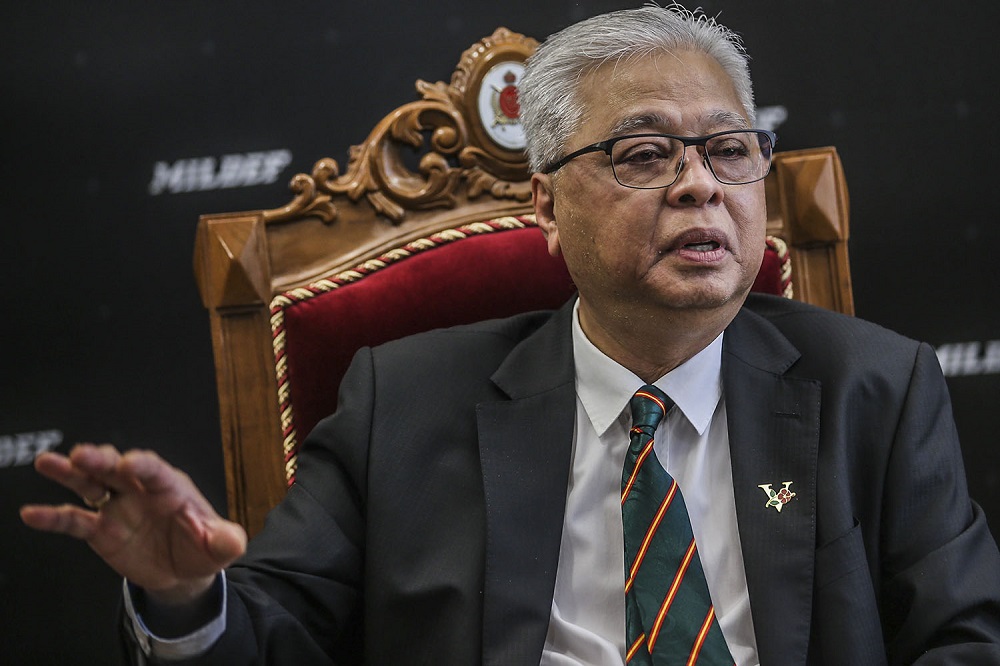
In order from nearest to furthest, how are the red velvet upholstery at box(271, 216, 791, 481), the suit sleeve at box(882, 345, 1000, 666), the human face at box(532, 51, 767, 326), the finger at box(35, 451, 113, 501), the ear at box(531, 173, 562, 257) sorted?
1. the finger at box(35, 451, 113, 501)
2. the suit sleeve at box(882, 345, 1000, 666)
3. the human face at box(532, 51, 767, 326)
4. the ear at box(531, 173, 562, 257)
5. the red velvet upholstery at box(271, 216, 791, 481)

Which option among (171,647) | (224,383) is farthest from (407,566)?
(224,383)

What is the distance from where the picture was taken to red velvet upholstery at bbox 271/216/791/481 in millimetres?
1733

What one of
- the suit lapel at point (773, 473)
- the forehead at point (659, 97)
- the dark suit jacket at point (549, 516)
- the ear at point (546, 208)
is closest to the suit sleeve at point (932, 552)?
the dark suit jacket at point (549, 516)

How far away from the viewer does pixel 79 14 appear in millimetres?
2570

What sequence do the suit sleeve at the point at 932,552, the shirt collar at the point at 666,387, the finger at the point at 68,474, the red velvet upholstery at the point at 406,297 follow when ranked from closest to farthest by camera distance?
the finger at the point at 68,474 < the suit sleeve at the point at 932,552 < the shirt collar at the point at 666,387 < the red velvet upholstery at the point at 406,297

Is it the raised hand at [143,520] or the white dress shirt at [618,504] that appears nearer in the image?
the raised hand at [143,520]

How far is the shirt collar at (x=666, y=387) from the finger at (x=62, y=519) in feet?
2.41

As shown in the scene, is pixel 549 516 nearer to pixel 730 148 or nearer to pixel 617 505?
pixel 617 505

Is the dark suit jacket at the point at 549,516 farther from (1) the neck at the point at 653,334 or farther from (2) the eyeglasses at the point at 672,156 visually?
(2) the eyeglasses at the point at 672,156

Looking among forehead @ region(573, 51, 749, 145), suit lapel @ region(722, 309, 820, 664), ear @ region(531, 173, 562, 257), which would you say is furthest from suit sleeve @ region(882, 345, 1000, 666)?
ear @ region(531, 173, 562, 257)

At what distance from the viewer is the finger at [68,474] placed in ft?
3.26

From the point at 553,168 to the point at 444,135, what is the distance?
300 mm

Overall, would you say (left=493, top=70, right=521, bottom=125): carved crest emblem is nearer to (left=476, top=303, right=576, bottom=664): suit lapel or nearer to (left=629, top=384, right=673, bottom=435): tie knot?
(left=476, top=303, right=576, bottom=664): suit lapel

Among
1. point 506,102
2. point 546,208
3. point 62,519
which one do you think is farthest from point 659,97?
point 62,519
